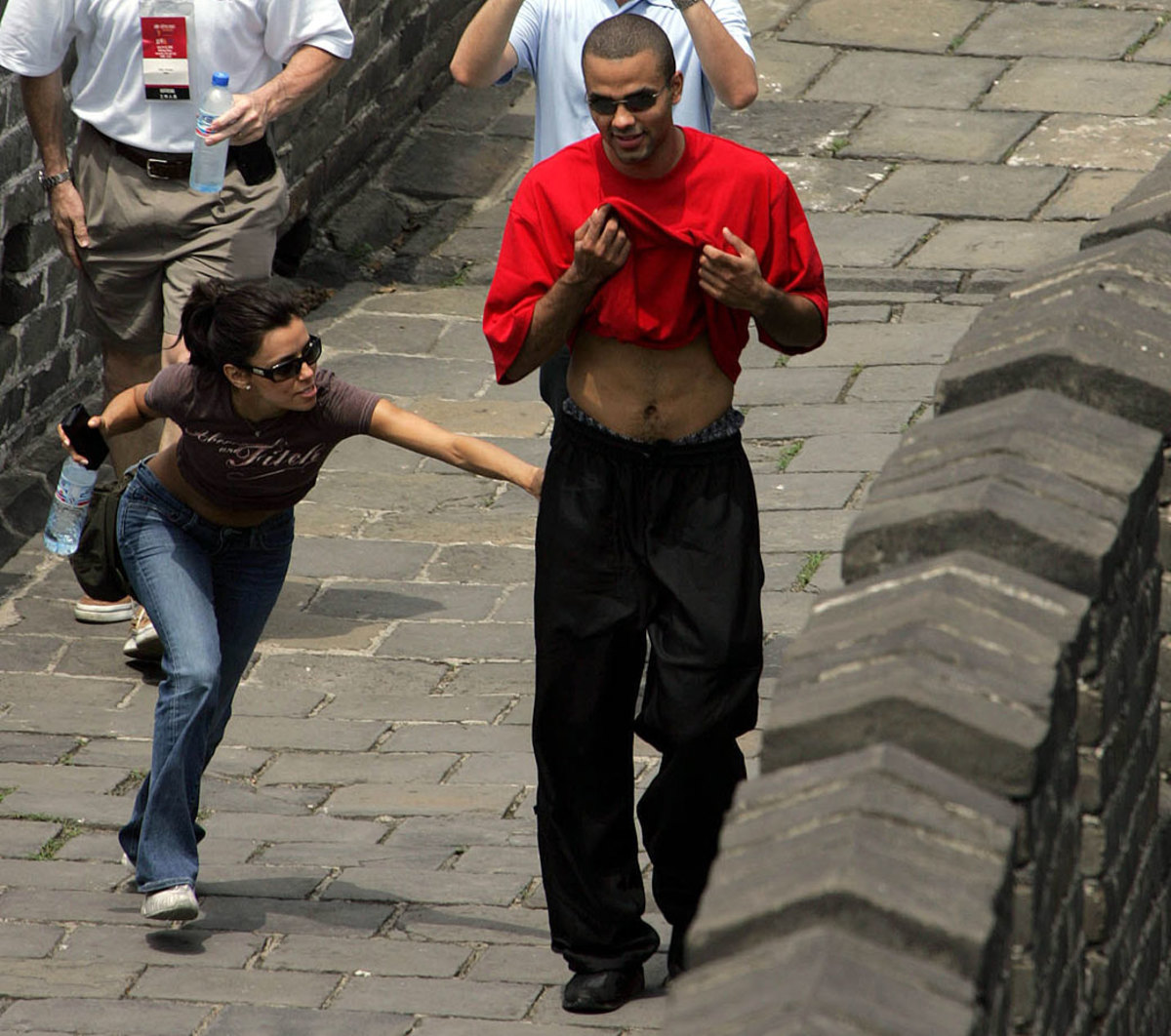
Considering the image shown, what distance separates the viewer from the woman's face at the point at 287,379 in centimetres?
532

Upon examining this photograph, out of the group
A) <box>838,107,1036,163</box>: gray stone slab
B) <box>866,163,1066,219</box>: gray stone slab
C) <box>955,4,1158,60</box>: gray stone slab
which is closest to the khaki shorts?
<box>866,163,1066,219</box>: gray stone slab

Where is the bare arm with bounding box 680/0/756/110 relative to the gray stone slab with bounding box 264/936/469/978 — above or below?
above

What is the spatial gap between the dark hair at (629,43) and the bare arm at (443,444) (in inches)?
37.5

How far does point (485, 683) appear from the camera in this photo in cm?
716

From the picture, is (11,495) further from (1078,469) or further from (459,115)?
(1078,469)

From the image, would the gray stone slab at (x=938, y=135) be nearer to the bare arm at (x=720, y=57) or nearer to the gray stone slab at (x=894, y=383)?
the gray stone slab at (x=894, y=383)

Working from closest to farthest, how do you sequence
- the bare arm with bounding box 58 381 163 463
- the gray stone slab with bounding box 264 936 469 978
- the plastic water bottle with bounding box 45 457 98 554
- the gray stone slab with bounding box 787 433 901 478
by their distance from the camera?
the gray stone slab with bounding box 264 936 469 978 < the bare arm with bounding box 58 381 163 463 < the plastic water bottle with bounding box 45 457 98 554 < the gray stone slab with bounding box 787 433 901 478

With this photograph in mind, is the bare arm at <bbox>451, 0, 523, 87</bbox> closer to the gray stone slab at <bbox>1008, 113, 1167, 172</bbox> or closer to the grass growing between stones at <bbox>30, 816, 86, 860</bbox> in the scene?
the grass growing between stones at <bbox>30, 816, 86, 860</bbox>

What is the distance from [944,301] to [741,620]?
5.33m

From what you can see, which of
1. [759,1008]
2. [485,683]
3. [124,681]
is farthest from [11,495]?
[759,1008]

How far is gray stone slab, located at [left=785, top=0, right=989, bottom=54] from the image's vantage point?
12.6m

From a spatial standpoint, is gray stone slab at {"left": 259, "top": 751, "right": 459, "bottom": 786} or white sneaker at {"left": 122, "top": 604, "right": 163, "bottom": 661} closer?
gray stone slab at {"left": 259, "top": 751, "right": 459, "bottom": 786}

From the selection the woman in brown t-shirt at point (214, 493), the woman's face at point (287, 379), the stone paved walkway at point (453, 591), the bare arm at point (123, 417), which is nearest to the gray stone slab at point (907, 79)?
the stone paved walkway at point (453, 591)

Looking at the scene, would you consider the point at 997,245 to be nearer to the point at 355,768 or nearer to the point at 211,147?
the point at 211,147
